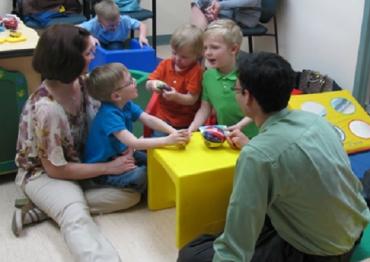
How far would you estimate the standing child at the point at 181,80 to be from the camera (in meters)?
2.20

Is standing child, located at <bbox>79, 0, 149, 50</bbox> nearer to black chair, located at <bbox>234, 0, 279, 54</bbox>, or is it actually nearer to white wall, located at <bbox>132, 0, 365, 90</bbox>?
black chair, located at <bbox>234, 0, 279, 54</bbox>

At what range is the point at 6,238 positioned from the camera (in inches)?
75.9

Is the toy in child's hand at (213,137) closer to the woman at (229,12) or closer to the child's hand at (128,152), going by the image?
the child's hand at (128,152)

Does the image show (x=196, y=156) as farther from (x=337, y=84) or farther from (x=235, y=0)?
(x=235, y=0)

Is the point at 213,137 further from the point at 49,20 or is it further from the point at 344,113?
the point at 49,20

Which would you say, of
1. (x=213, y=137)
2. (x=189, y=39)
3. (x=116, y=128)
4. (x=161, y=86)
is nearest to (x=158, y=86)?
(x=161, y=86)

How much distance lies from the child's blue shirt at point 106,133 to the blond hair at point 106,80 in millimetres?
50

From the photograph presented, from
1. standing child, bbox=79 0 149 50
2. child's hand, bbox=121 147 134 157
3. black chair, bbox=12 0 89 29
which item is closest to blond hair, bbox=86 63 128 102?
child's hand, bbox=121 147 134 157

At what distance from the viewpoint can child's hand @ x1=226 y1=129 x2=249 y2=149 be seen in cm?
187

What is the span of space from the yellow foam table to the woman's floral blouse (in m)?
0.35

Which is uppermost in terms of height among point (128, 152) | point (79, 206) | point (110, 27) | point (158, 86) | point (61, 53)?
point (61, 53)

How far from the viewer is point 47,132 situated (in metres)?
1.91

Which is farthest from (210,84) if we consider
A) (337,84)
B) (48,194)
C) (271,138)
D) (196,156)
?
(337,84)

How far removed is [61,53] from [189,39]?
596 mm
